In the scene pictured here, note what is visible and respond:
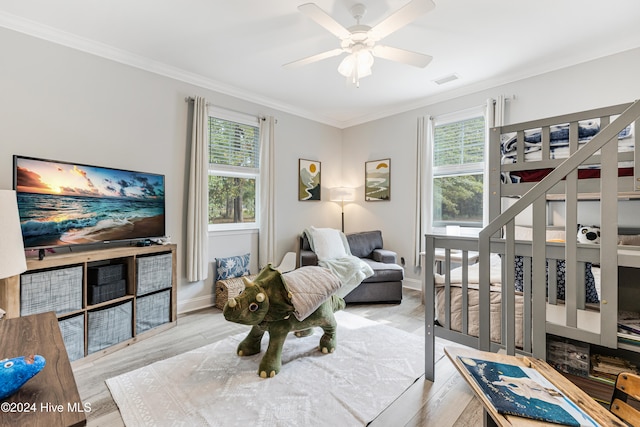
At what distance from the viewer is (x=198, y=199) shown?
10.6ft

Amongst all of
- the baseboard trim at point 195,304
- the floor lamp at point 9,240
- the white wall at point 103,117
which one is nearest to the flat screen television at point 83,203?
the white wall at point 103,117

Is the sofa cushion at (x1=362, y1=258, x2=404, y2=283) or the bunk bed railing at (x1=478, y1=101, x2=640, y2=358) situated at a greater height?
the bunk bed railing at (x1=478, y1=101, x2=640, y2=358)

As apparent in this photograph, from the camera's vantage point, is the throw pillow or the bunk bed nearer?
the bunk bed

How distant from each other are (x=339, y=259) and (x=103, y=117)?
287 cm

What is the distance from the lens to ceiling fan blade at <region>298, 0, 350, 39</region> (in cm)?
172

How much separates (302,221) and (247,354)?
2.44m

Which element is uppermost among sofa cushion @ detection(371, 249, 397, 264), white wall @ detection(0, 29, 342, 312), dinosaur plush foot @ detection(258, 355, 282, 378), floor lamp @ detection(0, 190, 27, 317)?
white wall @ detection(0, 29, 342, 312)

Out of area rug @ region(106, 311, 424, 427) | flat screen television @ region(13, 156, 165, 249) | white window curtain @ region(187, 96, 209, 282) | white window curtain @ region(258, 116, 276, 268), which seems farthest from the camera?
white window curtain @ region(258, 116, 276, 268)

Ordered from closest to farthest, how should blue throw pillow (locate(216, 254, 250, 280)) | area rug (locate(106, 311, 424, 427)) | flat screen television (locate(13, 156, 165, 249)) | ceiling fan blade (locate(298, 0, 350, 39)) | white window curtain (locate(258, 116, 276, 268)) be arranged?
1. area rug (locate(106, 311, 424, 427))
2. ceiling fan blade (locate(298, 0, 350, 39))
3. flat screen television (locate(13, 156, 165, 249))
4. blue throw pillow (locate(216, 254, 250, 280))
5. white window curtain (locate(258, 116, 276, 268))

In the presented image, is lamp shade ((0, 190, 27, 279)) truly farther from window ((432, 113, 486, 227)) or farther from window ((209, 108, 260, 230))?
window ((432, 113, 486, 227))

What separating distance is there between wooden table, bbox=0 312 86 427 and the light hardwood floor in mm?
841

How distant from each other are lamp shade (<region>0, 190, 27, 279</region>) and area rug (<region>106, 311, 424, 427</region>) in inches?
39.2

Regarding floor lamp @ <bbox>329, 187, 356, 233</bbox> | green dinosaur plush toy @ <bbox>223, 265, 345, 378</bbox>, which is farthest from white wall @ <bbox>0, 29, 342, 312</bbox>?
green dinosaur plush toy @ <bbox>223, 265, 345, 378</bbox>

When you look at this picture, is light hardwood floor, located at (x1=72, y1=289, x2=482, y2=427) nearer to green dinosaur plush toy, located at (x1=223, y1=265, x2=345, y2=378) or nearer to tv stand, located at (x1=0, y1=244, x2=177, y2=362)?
tv stand, located at (x1=0, y1=244, x2=177, y2=362)
